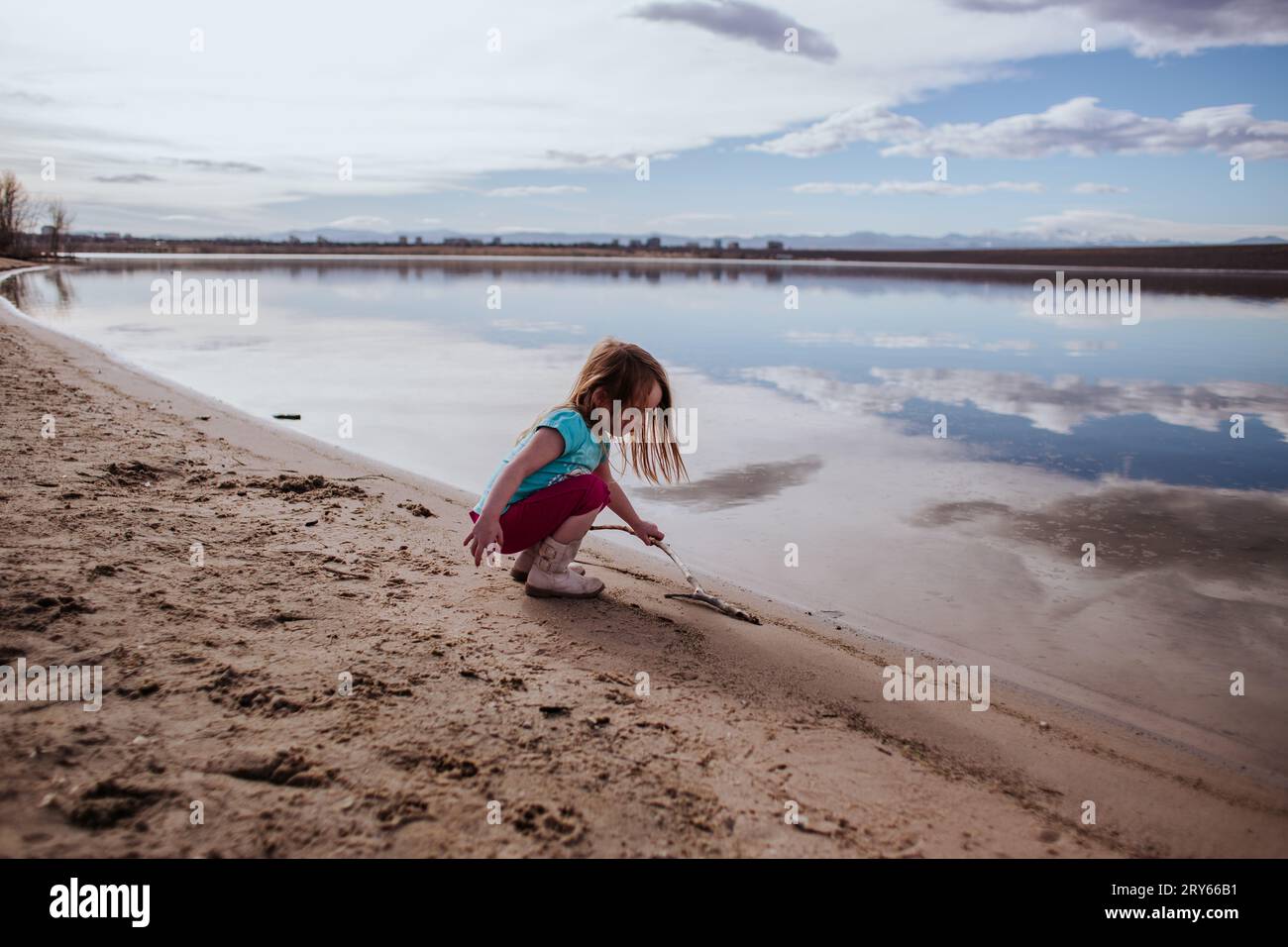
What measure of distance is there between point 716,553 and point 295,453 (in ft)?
13.1

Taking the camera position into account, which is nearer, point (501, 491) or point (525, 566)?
point (501, 491)

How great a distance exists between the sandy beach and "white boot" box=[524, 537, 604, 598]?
8 cm

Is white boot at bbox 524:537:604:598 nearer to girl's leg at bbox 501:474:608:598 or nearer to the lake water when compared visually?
girl's leg at bbox 501:474:608:598

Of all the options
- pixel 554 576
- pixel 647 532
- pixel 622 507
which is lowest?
pixel 554 576

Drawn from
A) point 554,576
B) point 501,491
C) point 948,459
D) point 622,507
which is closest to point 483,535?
point 501,491

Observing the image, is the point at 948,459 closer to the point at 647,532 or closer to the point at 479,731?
the point at 647,532

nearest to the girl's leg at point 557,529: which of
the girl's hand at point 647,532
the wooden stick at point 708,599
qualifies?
the girl's hand at point 647,532

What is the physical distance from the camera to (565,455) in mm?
3832

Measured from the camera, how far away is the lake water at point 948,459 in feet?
13.8

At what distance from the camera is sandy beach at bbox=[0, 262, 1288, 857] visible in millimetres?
2213

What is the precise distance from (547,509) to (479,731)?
1342mm

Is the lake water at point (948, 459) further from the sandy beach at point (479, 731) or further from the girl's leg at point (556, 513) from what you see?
the girl's leg at point (556, 513)
